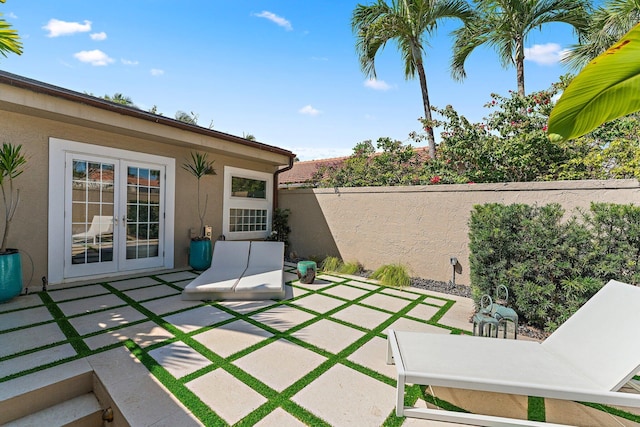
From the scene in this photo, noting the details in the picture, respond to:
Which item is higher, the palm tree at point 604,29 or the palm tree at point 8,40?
the palm tree at point 604,29

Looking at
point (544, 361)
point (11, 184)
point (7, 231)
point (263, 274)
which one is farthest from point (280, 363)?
point (11, 184)

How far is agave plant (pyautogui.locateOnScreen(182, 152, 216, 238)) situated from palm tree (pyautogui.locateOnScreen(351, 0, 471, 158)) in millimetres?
7760

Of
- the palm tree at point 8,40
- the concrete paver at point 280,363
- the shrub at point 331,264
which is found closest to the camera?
the concrete paver at point 280,363

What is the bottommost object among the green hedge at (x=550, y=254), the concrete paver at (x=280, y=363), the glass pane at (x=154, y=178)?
the concrete paver at (x=280, y=363)

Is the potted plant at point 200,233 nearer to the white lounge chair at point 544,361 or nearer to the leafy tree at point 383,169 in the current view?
the leafy tree at point 383,169

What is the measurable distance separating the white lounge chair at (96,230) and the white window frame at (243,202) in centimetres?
312

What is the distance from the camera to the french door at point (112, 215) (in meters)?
6.14

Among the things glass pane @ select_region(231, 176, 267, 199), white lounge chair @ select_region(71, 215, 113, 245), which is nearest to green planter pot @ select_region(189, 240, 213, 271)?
white lounge chair @ select_region(71, 215, 113, 245)

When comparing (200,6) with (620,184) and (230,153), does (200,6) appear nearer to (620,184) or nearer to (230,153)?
(230,153)

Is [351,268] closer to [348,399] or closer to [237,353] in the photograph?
[237,353]

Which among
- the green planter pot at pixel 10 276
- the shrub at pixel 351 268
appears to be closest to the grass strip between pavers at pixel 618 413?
the shrub at pixel 351 268

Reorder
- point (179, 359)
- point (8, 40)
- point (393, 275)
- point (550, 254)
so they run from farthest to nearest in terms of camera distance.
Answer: point (393, 275)
point (550, 254)
point (8, 40)
point (179, 359)

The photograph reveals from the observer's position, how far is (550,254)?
4227 mm

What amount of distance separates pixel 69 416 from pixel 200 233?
20.5 feet
